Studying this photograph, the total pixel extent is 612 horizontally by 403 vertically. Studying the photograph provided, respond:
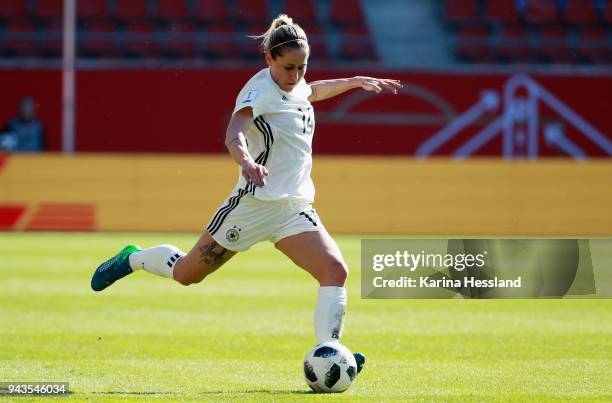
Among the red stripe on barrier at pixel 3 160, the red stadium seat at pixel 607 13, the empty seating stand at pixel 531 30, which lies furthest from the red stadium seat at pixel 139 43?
the red stadium seat at pixel 607 13

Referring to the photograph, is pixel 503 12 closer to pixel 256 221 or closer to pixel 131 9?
pixel 131 9

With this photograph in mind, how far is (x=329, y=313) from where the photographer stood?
7414mm

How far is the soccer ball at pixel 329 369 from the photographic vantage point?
722 cm

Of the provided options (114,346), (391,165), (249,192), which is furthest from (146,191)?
(249,192)

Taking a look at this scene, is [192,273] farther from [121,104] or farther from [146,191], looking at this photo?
[121,104]

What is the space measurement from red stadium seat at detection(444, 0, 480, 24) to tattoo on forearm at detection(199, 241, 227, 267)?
2415 cm

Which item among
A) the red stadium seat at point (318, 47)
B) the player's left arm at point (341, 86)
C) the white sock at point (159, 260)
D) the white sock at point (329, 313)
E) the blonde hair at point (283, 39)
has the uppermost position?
the red stadium seat at point (318, 47)

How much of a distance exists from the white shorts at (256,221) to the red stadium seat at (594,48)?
23.8 meters

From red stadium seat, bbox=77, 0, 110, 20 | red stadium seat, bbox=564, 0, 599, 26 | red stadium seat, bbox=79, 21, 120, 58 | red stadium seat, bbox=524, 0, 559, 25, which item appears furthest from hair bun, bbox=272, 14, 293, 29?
red stadium seat, bbox=564, 0, 599, 26

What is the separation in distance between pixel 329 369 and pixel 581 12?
26033mm

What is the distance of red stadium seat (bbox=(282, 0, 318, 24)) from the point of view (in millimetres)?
30906

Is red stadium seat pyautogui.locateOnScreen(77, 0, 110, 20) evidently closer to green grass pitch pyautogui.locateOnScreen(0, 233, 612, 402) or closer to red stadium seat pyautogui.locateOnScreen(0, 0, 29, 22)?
red stadium seat pyautogui.locateOnScreen(0, 0, 29, 22)

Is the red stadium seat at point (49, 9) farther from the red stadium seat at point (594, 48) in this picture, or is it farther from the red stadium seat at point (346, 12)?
the red stadium seat at point (594, 48)

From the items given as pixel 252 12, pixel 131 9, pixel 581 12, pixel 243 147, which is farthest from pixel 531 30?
pixel 243 147
